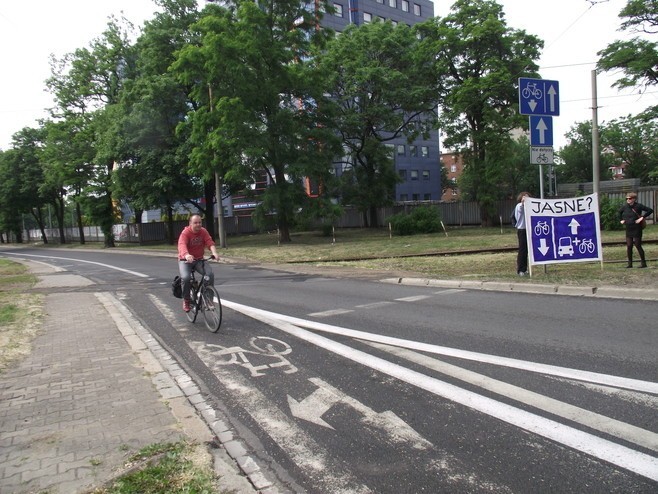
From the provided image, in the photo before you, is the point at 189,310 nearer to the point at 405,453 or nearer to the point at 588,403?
the point at 405,453

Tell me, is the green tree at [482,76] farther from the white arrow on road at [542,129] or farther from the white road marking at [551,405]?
the white road marking at [551,405]

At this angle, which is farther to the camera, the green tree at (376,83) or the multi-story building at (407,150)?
the multi-story building at (407,150)

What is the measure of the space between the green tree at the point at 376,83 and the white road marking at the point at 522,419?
2766cm

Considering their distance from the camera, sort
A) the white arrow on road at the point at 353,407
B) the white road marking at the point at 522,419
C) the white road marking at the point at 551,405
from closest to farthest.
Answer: the white road marking at the point at 522,419
the white road marking at the point at 551,405
the white arrow on road at the point at 353,407

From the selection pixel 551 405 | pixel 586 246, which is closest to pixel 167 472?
pixel 551 405

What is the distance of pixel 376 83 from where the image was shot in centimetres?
3288

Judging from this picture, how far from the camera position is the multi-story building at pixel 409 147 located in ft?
207

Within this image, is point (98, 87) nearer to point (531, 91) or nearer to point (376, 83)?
point (376, 83)


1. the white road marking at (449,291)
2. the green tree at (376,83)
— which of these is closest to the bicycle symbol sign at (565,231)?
the white road marking at (449,291)

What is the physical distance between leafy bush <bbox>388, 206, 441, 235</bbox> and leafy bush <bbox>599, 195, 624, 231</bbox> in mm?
9961

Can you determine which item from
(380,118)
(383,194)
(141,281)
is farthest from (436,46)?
(141,281)

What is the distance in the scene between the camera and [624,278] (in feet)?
32.6

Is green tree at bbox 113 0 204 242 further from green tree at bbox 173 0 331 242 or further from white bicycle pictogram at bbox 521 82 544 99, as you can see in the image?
white bicycle pictogram at bbox 521 82 544 99

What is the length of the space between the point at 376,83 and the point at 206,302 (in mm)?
28174
